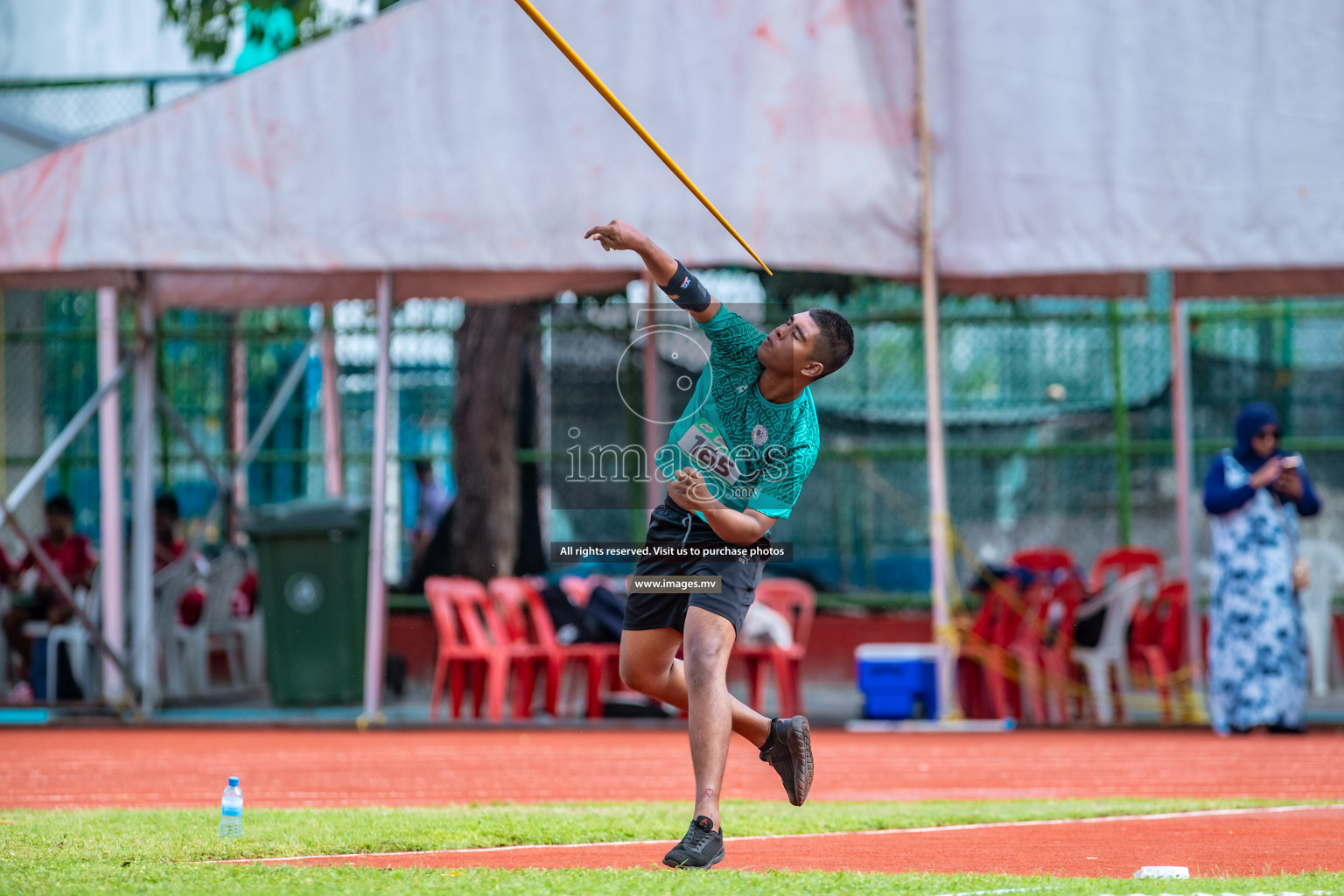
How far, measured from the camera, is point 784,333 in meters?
5.18

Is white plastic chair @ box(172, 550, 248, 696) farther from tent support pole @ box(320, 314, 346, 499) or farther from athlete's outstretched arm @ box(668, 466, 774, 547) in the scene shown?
athlete's outstretched arm @ box(668, 466, 774, 547)

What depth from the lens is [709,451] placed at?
5.45 m

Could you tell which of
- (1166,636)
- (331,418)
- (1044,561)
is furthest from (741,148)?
(331,418)

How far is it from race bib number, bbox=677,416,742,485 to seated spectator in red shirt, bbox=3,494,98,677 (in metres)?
8.70

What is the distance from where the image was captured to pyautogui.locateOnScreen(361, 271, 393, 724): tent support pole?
11219 mm

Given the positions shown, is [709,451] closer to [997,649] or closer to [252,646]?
[997,649]

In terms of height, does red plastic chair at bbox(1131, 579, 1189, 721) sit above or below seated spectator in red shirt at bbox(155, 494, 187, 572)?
below

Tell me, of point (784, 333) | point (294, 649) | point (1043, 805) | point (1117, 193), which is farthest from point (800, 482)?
point (294, 649)

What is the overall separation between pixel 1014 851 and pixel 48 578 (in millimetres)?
9443

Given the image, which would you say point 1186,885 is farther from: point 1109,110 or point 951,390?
point 951,390

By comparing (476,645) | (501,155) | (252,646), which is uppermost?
(501,155)

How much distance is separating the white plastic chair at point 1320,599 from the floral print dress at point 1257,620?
271 centimetres

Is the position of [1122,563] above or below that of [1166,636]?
above

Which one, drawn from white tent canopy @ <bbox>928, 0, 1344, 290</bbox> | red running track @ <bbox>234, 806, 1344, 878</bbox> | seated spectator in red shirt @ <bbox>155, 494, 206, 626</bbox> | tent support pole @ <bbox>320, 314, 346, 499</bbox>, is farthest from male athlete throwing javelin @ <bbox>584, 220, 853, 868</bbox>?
tent support pole @ <bbox>320, 314, 346, 499</bbox>
